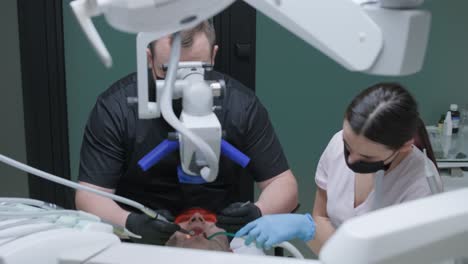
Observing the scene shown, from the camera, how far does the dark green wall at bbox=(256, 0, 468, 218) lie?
2854 mm

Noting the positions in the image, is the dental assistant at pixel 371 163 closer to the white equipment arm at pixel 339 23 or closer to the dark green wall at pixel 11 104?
the white equipment arm at pixel 339 23

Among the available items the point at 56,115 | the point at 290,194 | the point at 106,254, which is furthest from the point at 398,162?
the point at 56,115

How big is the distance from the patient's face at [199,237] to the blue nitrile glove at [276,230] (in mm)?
113

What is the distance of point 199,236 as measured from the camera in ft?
5.04

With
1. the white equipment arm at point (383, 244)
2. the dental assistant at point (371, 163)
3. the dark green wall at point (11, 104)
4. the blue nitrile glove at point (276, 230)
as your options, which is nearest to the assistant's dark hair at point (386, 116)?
the dental assistant at point (371, 163)

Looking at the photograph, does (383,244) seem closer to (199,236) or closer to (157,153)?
(157,153)

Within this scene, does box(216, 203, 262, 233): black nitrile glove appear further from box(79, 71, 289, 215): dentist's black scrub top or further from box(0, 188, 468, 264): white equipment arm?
box(0, 188, 468, 264): white equipment arm

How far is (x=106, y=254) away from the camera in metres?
0.74

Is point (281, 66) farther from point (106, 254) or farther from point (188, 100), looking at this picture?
point (106, 254)

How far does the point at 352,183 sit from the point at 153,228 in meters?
0.73

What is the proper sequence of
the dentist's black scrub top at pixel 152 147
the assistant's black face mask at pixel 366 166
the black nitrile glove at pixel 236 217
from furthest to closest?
the dentist's black scrub top at pixel 152 147 → the assistant's black face mask at pixel 366 166 → the black nitrile glove at pixel 236 217

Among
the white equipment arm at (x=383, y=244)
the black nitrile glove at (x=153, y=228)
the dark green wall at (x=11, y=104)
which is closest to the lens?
the white equipment arm at (x=383, y=244)

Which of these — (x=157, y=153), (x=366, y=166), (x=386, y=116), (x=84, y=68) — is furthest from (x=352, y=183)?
(x=84, y=68)

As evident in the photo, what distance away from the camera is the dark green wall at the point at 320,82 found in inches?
112
